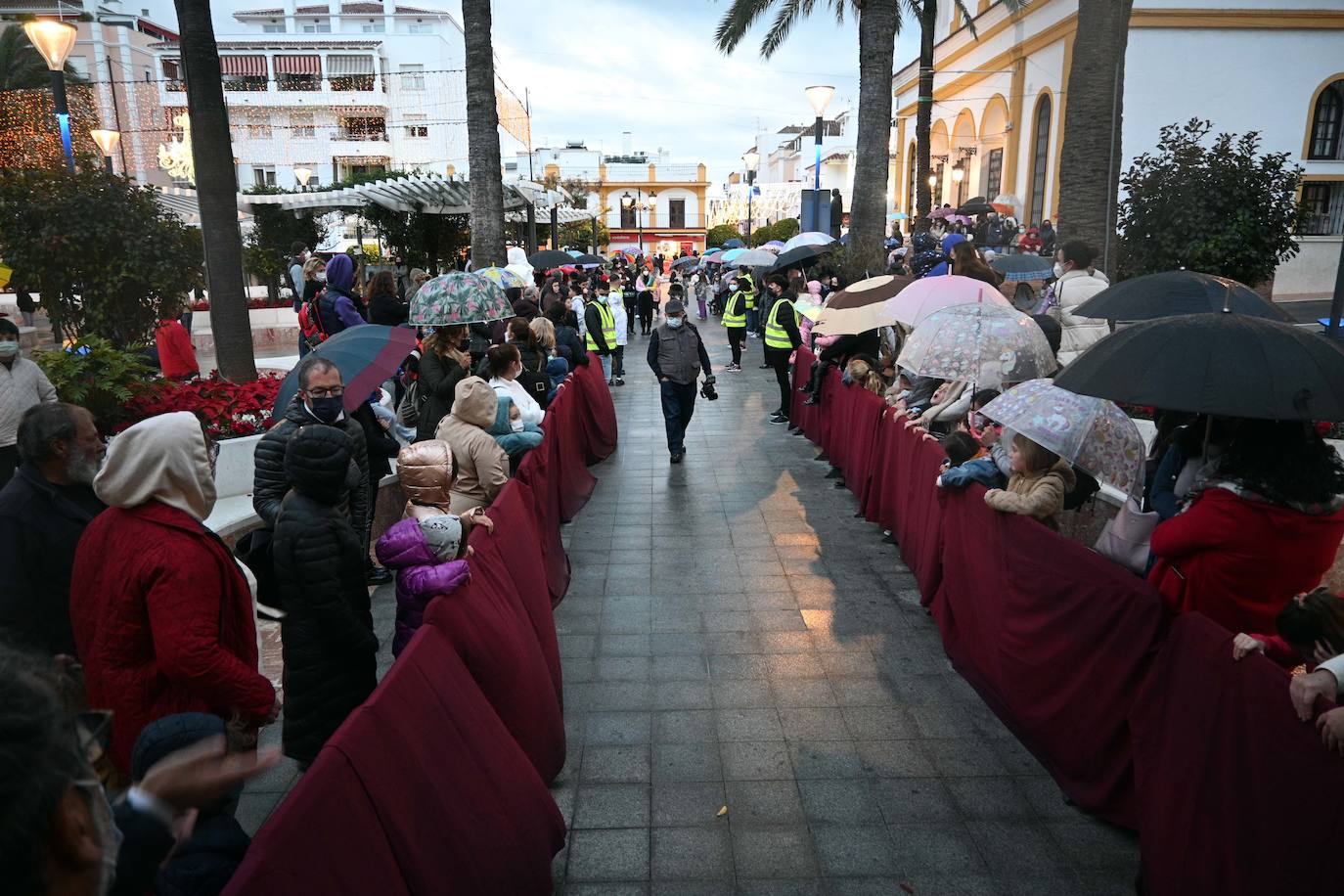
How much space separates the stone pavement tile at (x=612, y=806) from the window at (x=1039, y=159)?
89.6 feet

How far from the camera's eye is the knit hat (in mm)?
3785

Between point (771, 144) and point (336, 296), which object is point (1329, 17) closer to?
point (336, 296)

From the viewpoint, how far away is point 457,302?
7.44m

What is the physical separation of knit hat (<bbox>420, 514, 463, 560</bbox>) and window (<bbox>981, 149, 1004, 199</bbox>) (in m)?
32.4

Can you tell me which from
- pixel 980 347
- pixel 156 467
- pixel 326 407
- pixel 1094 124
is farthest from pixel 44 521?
pixel 1094 124

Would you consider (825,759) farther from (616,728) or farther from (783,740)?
(616,728)

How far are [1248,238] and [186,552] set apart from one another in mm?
10782

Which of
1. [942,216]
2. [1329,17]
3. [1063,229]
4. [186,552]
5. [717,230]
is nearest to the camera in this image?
[186,552]

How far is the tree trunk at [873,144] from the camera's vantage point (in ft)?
50.2

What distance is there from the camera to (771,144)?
93125 millimetres

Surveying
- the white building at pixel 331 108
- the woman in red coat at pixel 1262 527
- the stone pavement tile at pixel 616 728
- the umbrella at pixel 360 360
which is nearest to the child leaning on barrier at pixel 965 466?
the woman in red coat at pixel 1262 527

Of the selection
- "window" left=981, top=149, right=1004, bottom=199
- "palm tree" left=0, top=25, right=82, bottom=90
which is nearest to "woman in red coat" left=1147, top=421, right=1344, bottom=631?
"window" left=981, top=149, right=1004, bottom=199

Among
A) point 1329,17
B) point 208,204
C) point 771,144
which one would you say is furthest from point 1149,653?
point 771,144

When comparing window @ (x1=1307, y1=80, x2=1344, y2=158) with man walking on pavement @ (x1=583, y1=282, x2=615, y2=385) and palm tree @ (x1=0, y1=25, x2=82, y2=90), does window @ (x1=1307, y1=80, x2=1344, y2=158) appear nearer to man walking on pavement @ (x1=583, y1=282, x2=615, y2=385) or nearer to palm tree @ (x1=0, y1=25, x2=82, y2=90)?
man walking on pavement @ (x1=583, y1=282, x2=615, y2=385)
